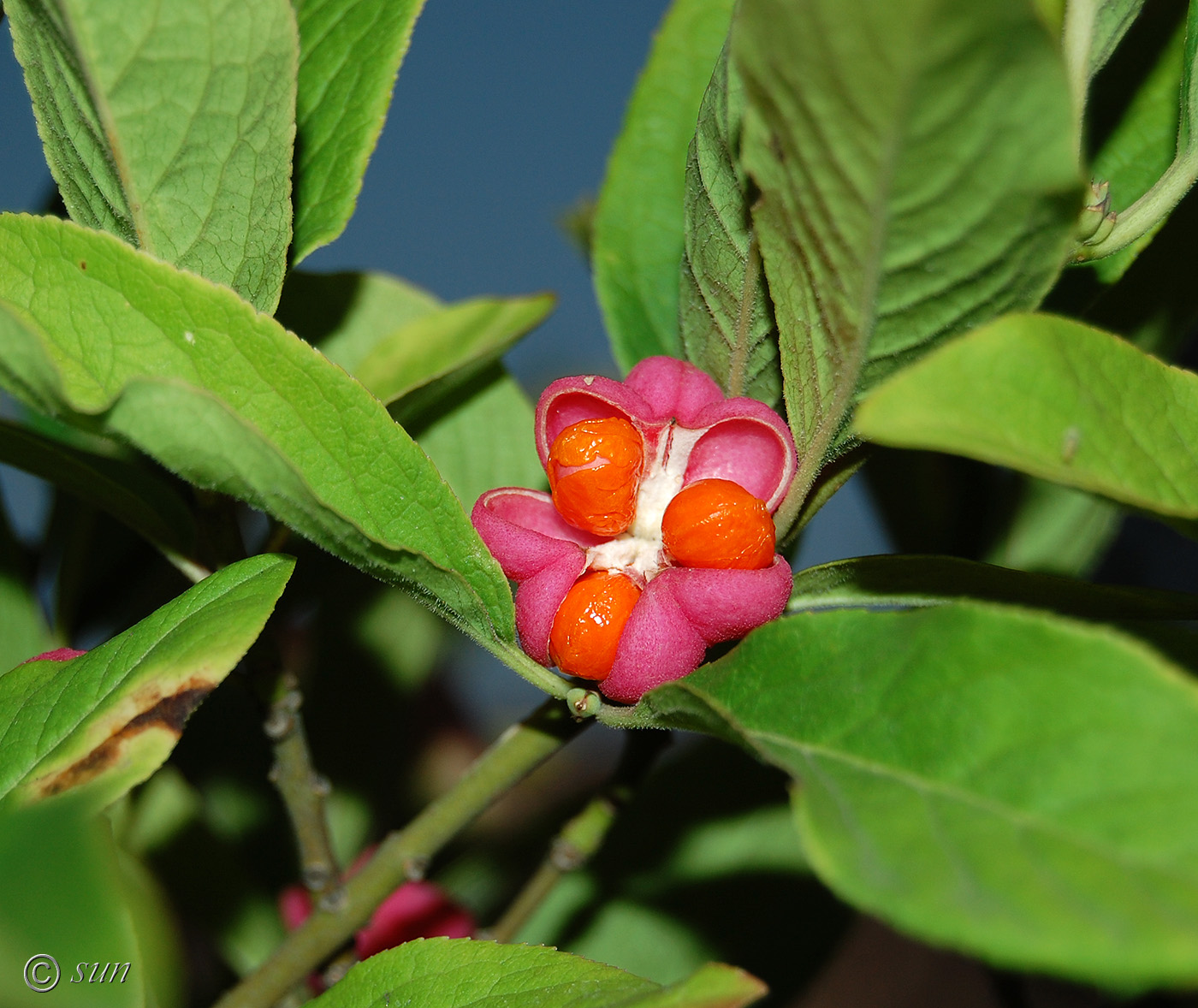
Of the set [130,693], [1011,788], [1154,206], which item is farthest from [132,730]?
[1154,206]

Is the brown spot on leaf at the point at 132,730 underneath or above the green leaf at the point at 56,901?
underneath

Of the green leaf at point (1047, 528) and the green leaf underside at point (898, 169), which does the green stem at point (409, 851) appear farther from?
the green leaf at point (1047, 528)

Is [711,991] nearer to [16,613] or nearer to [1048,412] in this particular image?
[1048,412]

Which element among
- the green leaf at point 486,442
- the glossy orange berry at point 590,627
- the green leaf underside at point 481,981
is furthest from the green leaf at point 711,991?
the green leaf at point 486,442

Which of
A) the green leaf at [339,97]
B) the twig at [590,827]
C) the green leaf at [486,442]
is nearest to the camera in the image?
the green leaf at [339,97]

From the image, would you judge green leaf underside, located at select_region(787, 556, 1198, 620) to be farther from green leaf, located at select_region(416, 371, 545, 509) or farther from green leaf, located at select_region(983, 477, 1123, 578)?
green leaf, located at select_region(983, 477, 1123, 578)

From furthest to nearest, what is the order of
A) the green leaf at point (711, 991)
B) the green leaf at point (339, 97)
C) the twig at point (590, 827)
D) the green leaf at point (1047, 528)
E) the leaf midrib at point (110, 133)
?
the green leaf at point (1047, 528), the twig at point (590, 827), the green leaf at point (339, 97), the leaf midrib at point (110, 133), the green leaf at point (711, 991)

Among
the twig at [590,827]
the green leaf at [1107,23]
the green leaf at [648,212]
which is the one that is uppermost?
the green leaf at [1107,23]
